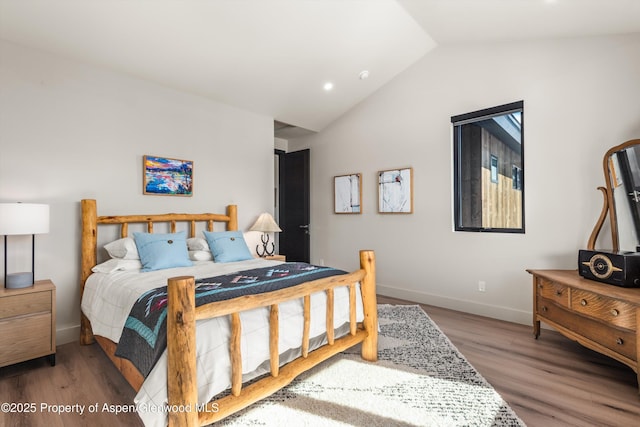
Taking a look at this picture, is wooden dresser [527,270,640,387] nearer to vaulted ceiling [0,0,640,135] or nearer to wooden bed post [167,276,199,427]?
vaulted ceiling [0,0,640,135]

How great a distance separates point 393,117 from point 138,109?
121 inches

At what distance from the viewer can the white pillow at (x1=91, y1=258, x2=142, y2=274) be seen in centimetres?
278

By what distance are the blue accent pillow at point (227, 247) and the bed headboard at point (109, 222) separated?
440mm

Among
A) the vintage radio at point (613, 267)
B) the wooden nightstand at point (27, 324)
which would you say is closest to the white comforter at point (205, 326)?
the wooden nightstand at point (27, 324)

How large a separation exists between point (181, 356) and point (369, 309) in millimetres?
1464

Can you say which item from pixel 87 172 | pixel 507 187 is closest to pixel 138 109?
pixel 87 172

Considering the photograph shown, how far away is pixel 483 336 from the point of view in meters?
3.00

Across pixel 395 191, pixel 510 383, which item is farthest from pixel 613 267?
pixel 395 191

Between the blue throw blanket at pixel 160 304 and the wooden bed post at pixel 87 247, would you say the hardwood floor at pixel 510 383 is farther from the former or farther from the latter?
the blue throw blanket at pixel 160 304

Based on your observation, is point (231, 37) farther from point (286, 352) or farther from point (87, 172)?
point (286, 352)

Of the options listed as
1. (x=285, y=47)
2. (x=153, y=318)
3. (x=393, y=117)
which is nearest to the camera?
(x=153, y=318)

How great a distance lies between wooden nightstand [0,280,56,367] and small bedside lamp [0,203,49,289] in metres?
0.07

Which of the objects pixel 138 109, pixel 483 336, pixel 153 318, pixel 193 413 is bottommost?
pixel 483 336

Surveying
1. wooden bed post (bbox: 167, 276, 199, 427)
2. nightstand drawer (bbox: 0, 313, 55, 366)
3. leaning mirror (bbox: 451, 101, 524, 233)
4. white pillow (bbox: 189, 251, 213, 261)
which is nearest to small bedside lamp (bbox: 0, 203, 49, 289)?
nightstand drawer (bbox: 0, 313, 55, 366)
